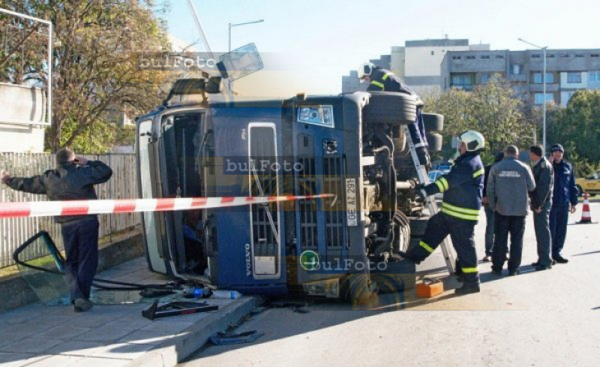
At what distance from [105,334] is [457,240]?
13.5 feet

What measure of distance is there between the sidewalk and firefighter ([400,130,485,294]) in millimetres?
2327

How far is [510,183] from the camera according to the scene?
8.79 m

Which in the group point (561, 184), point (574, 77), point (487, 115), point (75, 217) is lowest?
point (75, 217)

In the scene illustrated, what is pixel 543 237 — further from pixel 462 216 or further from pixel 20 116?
pixel 20 116

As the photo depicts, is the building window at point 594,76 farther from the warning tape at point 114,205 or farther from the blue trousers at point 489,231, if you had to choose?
the warning tape at point 114,205

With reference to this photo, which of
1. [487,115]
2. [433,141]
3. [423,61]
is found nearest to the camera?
[433,141]

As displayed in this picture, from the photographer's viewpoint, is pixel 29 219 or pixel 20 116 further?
pixel 20 116

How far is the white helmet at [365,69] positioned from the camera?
8613mm

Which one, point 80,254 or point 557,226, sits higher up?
point 80,254

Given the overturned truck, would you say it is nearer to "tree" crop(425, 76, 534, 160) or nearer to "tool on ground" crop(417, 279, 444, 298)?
"tool on ground" crop(417, 279, 444, 298)

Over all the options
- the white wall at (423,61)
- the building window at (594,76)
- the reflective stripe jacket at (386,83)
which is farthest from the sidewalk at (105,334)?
the white wall at (423,61)

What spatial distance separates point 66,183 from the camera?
630 cm

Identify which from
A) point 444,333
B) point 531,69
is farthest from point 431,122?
point 531,69

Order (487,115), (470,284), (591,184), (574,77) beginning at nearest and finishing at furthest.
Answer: (470,284), (591,184), (487,115), (574,77)
